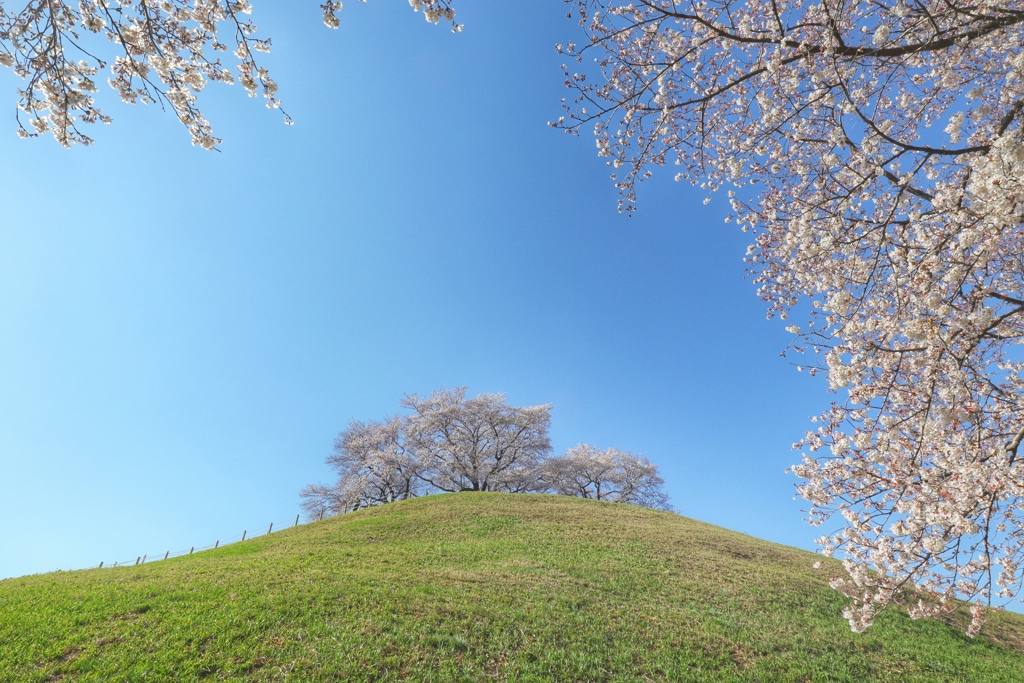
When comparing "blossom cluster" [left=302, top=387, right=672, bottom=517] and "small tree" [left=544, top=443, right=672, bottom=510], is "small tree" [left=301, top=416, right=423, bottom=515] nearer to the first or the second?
"blossom cluster" [left=302, top=387, right=672, bottom=517]

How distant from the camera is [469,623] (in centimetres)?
1026

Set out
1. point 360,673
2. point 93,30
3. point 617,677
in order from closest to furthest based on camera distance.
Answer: point 93,30, point 360,673, point 617,677

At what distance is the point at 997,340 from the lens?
597cm

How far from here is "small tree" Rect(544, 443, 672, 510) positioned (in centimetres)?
4444

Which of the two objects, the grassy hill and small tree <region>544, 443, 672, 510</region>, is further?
small tree <region>544, 443, 672, 510</region>

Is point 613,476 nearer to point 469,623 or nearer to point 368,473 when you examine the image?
point 368,473

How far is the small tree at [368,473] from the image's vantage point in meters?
39.9

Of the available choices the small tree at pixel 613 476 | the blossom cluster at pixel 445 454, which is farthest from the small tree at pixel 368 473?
the small tree at pixel 613 476

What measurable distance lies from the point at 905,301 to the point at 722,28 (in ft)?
12.2

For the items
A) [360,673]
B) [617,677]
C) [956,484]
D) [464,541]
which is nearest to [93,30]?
[360,673]

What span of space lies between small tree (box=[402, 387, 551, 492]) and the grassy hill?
2247 cm

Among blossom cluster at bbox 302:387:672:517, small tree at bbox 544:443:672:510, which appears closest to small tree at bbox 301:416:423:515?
blossom cluster at bbox 302:387:672:517

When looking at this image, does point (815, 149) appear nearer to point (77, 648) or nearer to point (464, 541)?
point (77, 648)

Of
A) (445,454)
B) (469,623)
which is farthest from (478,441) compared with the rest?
(469,623)
